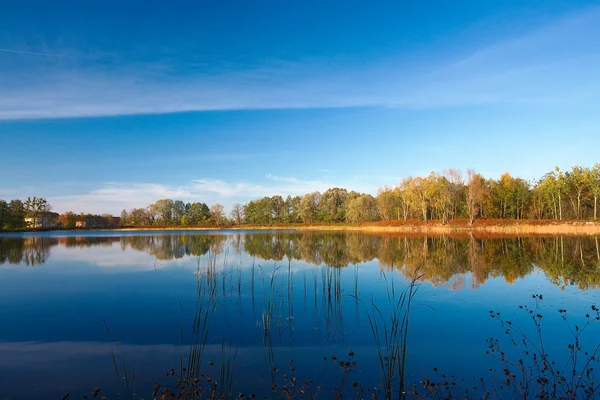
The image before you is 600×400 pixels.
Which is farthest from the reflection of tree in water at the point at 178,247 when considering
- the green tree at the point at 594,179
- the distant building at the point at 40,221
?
the distant building at the point at 40,221

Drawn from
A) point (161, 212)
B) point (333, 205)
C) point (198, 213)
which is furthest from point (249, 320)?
point (161, 212)

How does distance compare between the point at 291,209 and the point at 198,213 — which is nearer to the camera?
the point at 291,209

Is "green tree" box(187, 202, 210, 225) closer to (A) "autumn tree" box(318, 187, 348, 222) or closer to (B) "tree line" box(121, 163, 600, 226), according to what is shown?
(B) "tree line" box(121, 163, 600, 226)

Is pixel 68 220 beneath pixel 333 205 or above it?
beneath

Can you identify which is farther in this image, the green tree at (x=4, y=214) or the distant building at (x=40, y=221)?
the distant building at (x=40, y=221)

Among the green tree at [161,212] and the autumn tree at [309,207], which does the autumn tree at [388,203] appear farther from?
the green tree at [161,212]

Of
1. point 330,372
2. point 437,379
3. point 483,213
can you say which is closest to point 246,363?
point 330,372

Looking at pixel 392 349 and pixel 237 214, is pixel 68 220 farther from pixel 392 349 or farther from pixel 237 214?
pixel 392 349

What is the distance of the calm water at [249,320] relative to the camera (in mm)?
5531

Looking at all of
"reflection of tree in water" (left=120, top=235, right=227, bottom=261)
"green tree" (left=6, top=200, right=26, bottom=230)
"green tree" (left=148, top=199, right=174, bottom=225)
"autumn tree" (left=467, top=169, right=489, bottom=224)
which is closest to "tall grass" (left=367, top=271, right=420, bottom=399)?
"reflection of tree in water" (left=120, top=235, right=227, bottom=261)

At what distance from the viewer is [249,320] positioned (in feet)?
27.7

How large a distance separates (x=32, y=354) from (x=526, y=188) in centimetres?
7582

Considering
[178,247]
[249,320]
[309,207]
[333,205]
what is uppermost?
[333,205]

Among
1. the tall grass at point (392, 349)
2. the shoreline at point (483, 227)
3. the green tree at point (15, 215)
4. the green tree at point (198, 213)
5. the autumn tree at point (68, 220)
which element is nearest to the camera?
the tall grass at point (392, 349)
